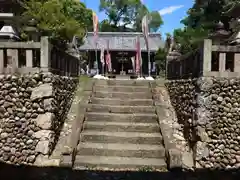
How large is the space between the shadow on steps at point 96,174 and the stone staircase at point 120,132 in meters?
0.27

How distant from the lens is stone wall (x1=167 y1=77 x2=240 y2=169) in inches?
228

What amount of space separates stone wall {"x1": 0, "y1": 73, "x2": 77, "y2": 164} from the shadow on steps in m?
0.39

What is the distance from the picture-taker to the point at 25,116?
600 centimetres

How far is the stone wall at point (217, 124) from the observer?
19.0 feet

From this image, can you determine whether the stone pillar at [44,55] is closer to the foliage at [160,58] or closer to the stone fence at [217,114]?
the stone fence at [217,114]

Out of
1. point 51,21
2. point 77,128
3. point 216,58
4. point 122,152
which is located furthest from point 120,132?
point 51,21

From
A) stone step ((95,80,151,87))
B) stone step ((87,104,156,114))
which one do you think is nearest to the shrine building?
stone step ((95,80,151,87))

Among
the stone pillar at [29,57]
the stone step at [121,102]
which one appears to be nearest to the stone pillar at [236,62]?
the stone step at [121,102]

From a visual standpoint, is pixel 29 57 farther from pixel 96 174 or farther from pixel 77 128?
pixel 96 174

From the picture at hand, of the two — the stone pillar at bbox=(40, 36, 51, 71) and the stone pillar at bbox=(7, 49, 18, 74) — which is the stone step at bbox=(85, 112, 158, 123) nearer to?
the stone pillar at bbox=(40, 36, 51, 71)

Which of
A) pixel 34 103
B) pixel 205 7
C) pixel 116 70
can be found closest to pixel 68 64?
pixel 34 103

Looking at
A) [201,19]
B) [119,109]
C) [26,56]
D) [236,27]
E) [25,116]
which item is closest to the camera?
[25,116]

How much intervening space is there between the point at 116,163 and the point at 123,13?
33373 millimetres

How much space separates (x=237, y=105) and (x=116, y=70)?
19.5 metres
